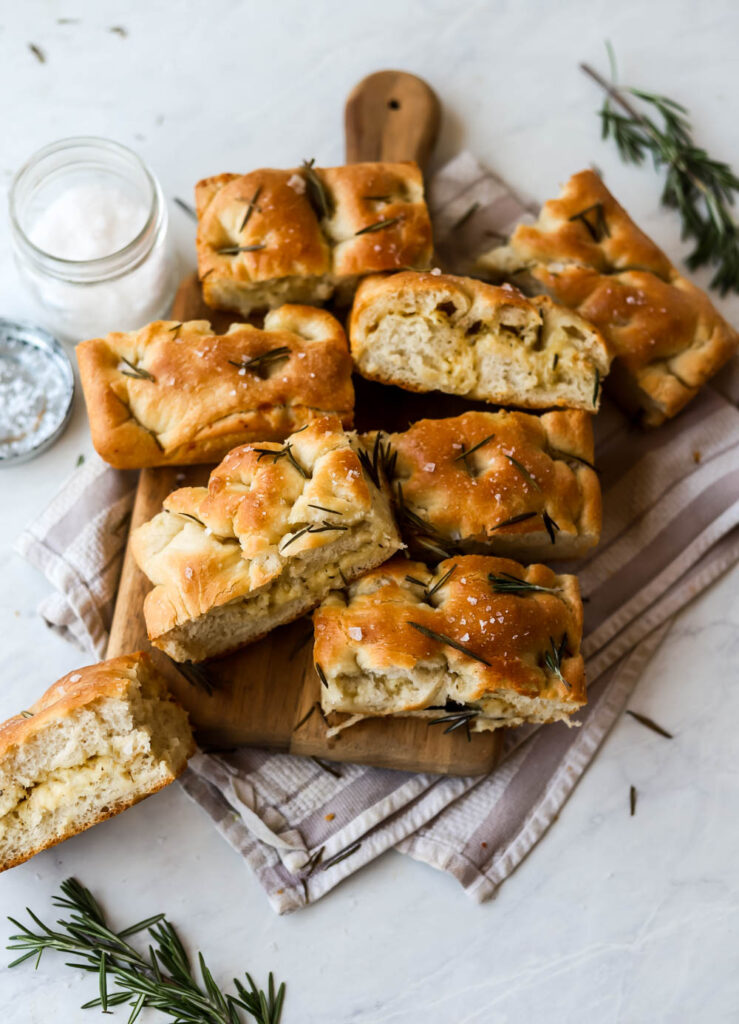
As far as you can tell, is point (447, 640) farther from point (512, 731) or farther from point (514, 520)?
point (512, 731)

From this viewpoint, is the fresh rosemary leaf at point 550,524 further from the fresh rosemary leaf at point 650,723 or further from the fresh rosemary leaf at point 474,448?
the fresh rosemary leaf at point 650,723

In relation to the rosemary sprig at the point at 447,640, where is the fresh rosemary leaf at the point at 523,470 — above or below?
above

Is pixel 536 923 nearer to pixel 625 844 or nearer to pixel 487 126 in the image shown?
pixel 625 844

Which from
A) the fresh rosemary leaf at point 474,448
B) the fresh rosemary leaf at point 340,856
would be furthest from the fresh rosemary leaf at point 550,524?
the fresh rosemary leaf at point 340,856

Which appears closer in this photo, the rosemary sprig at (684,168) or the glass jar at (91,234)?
the glass jar at (91,234)

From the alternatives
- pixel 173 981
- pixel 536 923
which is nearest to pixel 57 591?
pixel 173 981

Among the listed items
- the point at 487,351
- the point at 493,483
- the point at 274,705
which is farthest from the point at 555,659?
the point at 487,351
